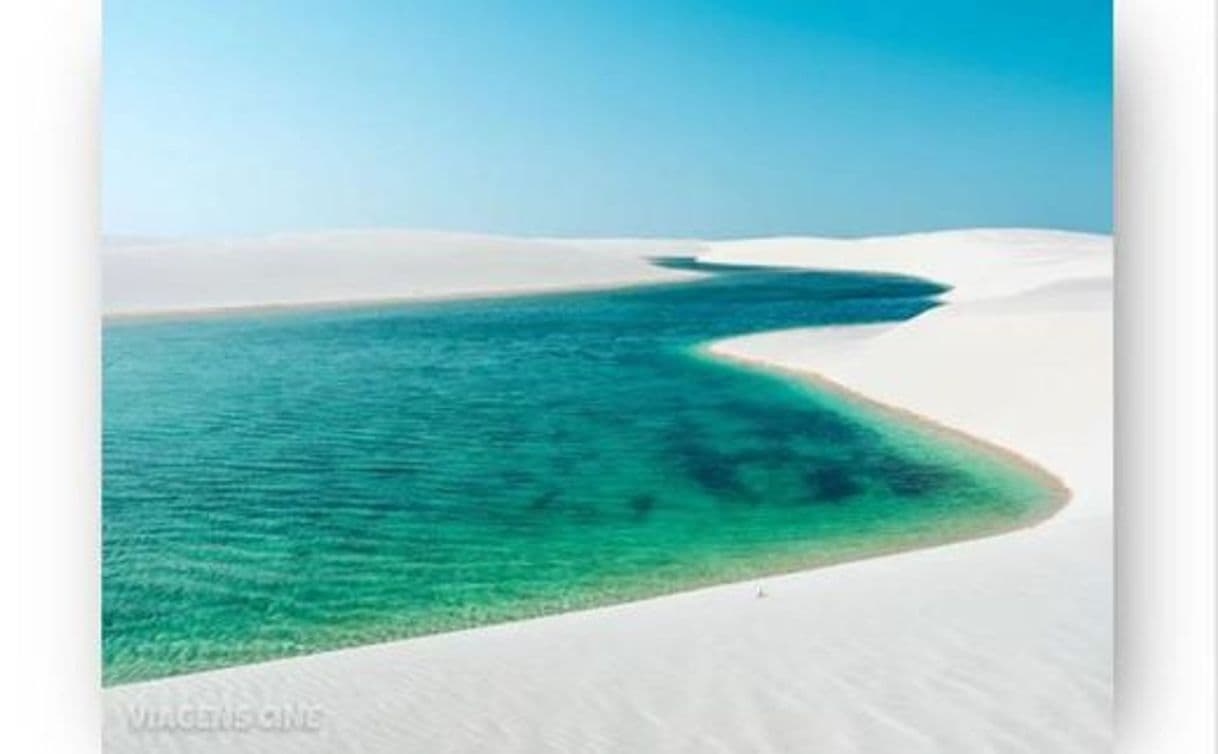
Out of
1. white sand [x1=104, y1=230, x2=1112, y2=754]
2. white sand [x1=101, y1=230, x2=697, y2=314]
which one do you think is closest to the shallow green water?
white sand [x1=101, y1=230, x2=697, y2=314]

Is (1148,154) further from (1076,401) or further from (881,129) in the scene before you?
(1076,401)

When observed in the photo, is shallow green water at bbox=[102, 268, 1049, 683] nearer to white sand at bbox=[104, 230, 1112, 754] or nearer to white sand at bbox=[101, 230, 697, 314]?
white sand at bbox=[101, 230, 697, 314]

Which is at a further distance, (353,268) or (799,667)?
(353,268)

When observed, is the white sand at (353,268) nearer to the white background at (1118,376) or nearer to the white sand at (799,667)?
the white background at (1118,376)

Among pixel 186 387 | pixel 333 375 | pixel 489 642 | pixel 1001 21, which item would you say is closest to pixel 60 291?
pixel 489 642

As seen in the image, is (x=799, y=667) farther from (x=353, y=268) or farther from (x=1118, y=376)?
(x=353, y=268)

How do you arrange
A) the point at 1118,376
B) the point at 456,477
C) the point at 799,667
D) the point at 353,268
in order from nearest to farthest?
the point at 799,667 < the point at 1118,376 < the point at 353,268 < the point at 456,477

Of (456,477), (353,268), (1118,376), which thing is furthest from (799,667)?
(353,268)
